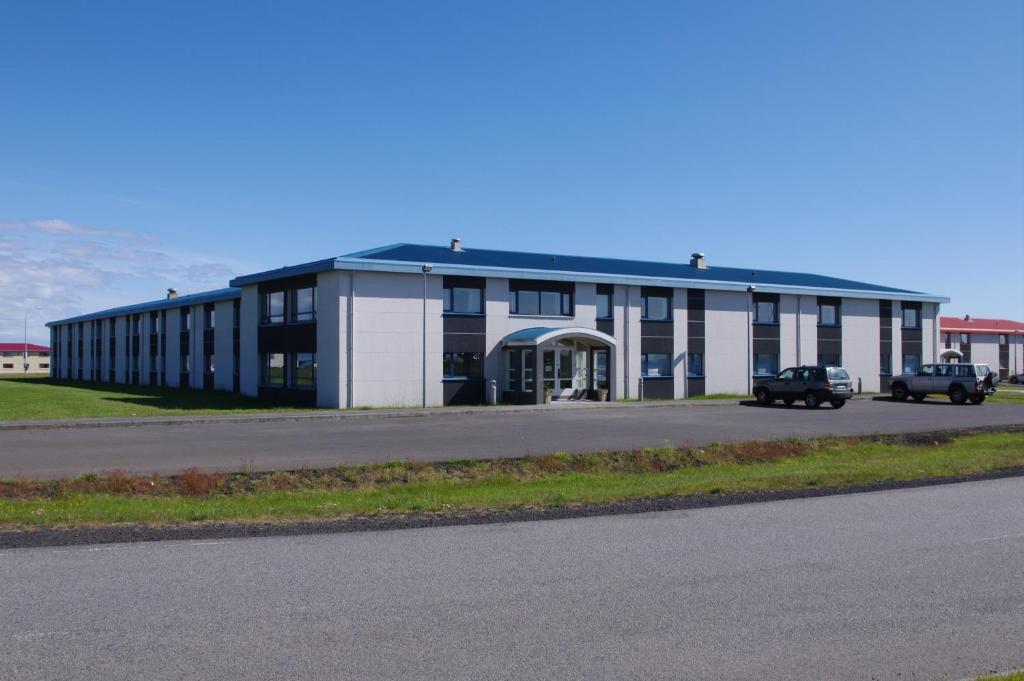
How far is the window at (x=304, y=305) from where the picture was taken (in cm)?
3728

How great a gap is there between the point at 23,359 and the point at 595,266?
120478mm

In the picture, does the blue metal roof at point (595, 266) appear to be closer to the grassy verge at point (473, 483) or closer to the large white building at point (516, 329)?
the large white building at point (516, 329)

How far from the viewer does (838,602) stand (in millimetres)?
7109

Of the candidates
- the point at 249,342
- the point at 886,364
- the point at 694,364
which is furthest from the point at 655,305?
the point at 249,342

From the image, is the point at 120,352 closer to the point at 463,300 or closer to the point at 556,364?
the point at 463,300

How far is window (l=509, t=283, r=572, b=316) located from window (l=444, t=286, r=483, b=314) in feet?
5.63

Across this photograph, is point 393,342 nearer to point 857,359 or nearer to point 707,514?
point 707,514

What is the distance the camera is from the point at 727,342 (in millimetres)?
46656

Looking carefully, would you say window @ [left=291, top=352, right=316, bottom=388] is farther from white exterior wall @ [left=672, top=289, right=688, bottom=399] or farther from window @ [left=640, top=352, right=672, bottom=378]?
white exterior wall @ [left=672, top=289, right=688, bottom=399]

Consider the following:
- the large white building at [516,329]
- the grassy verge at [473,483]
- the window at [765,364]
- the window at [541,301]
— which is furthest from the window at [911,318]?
the grassy verge at [473,483]

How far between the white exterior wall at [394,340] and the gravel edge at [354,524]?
2386 cm

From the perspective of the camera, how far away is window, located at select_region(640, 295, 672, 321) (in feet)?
145

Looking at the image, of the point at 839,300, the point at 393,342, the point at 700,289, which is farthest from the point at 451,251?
the point at 839,300

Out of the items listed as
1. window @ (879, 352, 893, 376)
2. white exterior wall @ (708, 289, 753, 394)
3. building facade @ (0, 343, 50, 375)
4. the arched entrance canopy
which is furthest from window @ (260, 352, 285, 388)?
building facade @ (0, 343, 50, 375)
